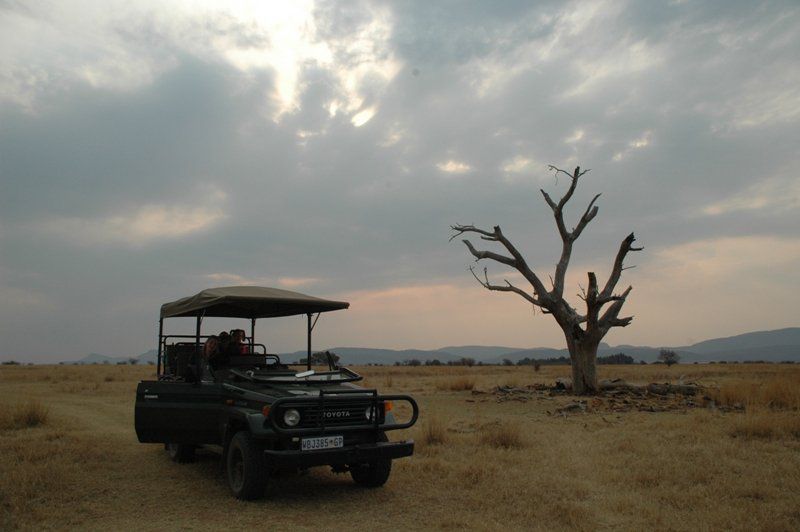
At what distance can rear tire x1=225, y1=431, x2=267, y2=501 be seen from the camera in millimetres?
7168

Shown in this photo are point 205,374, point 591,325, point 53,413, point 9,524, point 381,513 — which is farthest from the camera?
point 591,325

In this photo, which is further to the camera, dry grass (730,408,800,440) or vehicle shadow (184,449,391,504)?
dry grass (730,408,800,440)

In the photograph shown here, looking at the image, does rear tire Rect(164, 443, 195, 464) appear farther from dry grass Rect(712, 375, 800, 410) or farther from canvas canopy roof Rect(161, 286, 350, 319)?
dry grass Rect(712, 375, 800, 410)

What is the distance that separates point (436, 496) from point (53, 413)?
12.5m

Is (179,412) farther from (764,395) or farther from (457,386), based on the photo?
Answer: (457,386)

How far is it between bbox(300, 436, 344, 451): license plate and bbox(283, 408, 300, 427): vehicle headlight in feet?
0.79

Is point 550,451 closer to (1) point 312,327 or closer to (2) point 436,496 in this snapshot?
(2) point 436,496

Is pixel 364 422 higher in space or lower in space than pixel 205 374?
lower

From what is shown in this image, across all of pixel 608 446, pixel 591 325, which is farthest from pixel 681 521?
pixel 591 325

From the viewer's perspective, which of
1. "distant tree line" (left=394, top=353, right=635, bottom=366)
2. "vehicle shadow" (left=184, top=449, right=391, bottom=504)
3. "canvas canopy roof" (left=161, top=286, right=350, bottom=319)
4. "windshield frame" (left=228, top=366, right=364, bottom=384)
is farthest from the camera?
"distant tree line" (left=394, top=353, right=635, bottom=366)

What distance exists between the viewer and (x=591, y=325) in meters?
21.1

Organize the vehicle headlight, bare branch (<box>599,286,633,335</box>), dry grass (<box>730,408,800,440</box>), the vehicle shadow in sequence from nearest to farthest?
the vehicle headlight < the vehicle shadow < dry grass (<box>730,408,800,440</box>) < bare branch (<box>599,286,633,335</box>)

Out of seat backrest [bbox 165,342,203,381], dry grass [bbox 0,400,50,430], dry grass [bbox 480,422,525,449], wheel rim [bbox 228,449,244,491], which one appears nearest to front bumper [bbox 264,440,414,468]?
wheel rim [bbox 228,449,244,491]

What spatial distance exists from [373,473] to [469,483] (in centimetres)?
130
